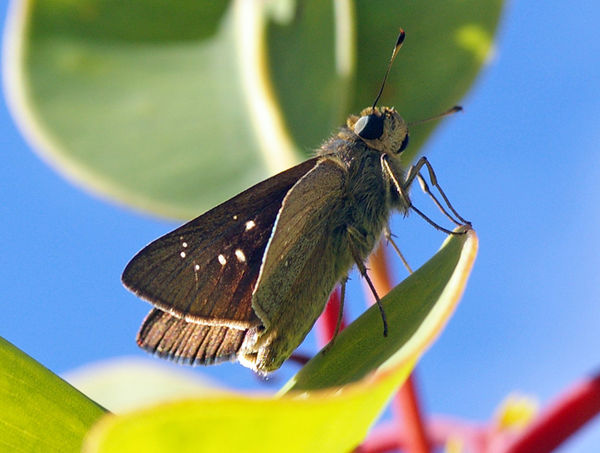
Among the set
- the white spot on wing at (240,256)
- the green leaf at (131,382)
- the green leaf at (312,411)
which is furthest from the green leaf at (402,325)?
the green leaf at (131,382)

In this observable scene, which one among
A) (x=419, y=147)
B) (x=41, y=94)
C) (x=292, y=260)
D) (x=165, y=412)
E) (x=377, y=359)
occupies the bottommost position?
(x=165, y=412)

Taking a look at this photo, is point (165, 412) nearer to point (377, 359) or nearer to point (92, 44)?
point (377, 359)

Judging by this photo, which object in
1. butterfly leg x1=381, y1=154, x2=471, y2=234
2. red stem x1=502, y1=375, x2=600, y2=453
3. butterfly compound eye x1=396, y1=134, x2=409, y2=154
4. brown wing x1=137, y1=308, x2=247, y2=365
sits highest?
butterfly compound eye x1=396, y1=134, x2=409, y2=154

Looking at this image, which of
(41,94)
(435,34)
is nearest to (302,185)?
(435,34)

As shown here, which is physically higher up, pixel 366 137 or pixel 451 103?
pixel 451 103

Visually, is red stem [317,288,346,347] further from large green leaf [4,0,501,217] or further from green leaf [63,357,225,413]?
green leaf [63,357,225,413]

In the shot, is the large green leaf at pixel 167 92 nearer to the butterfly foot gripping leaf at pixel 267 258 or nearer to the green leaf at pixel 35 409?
the butterfly foot gripping leaf at pixel 267 258

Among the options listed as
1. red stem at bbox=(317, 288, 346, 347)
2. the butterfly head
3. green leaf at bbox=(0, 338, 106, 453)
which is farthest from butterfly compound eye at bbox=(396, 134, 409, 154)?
green leaf at bbox=(0, 338, 106, 453)
